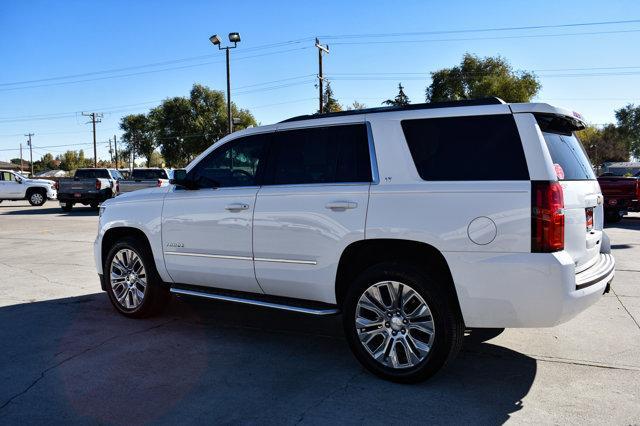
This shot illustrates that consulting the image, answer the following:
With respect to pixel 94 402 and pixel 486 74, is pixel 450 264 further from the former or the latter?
pixel 486 74

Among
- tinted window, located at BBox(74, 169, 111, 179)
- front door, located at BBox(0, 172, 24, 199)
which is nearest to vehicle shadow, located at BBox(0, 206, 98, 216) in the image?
tinted window, located at BBox(74, 169, 111, 179)

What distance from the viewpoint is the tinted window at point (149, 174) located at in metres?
23.4

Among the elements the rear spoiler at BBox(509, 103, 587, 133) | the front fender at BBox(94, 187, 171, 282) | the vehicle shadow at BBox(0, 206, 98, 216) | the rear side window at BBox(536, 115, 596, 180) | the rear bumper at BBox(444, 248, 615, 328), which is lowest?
the vehicle shadow at BBox(0, 206, 98, 216)

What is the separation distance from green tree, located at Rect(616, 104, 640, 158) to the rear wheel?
272ft

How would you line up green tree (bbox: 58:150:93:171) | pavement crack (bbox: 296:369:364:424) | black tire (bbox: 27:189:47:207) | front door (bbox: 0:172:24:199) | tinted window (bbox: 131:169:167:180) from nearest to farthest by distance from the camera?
pavement crack (bbox: 296:369:364:424)
tinted window (bbox: 131:169:167:180)
front door (bbox: 0:172:24:199)
black tire (bbox: 27:189:47:207)
green tree (bbox: 58:150:93:171)

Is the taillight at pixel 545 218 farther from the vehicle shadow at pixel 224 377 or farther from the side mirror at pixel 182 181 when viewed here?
the side mirror at pixel 182 181

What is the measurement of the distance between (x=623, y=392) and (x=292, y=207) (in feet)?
8.92

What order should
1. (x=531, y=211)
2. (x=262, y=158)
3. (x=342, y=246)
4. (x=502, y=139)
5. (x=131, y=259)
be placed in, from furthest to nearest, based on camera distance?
(x=131, y=259) < (x=262, y=158) < (x=342, y=246) < (x=502, y=139) < (x=531, y=211)

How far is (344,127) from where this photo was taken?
4398mm

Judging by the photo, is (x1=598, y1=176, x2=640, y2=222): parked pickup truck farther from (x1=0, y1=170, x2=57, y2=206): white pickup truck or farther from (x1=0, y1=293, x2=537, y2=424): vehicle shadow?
(x1=0, y1=170, x2=57, y2=206): white pickup truck

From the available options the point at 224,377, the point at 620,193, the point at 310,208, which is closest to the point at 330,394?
the point at 224,377

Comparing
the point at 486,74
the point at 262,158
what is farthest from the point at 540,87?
the point at 262,158

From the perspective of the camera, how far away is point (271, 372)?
4.14 meters

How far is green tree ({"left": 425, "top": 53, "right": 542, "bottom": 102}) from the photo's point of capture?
5291 centimetres
